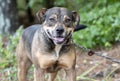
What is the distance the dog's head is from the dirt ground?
210 centimetres

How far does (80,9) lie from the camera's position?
12102 mm

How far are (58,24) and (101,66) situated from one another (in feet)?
11.0

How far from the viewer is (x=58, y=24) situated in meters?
5.97

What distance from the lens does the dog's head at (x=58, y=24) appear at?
593 cm

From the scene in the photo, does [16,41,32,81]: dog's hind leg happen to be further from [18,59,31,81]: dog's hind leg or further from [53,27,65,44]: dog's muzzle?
[53,27,65,44]: dog's muzzle

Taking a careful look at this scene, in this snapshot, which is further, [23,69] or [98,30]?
[98,30]

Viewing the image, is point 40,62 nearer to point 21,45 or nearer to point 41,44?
point 41,44

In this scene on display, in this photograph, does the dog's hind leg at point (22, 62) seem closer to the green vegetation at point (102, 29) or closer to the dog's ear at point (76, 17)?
the dog's ear at point (76, 17)

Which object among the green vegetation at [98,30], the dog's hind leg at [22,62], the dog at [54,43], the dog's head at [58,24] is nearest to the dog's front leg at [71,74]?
the dog at [54,43]

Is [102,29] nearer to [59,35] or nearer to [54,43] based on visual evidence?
[54,43]

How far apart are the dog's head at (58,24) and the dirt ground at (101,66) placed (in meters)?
2.10

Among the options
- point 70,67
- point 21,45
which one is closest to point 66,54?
point 70,67

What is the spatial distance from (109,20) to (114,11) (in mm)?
328

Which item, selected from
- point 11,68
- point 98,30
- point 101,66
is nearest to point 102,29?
point 98,30
